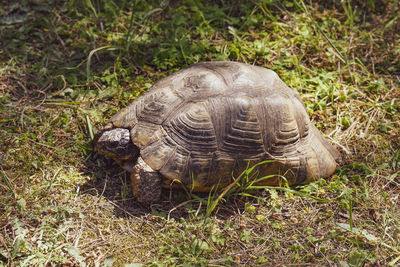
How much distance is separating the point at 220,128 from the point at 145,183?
83cm

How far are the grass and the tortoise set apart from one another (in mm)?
199


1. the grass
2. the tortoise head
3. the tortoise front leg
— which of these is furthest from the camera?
the tortoise head

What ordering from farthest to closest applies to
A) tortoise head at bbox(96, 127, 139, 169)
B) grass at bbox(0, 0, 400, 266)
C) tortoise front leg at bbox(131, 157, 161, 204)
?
tortoise head at bbox(96, 127, 139, 169), tortoise front leg at bbox(131, 157, 161, 204), grass at bbox(0, 0, 400, 266)

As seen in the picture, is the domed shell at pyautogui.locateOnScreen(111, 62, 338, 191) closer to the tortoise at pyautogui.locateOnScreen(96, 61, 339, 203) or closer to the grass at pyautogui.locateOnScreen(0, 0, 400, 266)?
the tortoise at pyautogui.locateOnScreen(96, 61, 339, 203)

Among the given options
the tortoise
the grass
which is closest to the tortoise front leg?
the tortoise

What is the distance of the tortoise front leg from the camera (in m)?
3.30

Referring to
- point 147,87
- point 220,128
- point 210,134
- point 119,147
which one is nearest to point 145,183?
point 119,147

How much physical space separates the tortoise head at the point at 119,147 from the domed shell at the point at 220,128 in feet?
0.28

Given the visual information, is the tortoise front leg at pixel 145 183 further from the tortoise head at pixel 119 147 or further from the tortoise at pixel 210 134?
the tortoise head at pixel 119 147

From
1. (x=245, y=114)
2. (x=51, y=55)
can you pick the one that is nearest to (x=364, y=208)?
(x=245, y=114)

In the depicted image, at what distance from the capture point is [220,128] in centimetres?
338

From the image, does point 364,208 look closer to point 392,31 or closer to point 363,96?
Answer: point 363,96

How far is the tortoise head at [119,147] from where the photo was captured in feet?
11.4

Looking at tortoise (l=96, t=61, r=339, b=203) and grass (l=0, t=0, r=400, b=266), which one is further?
tortoise (l=96, t=61, r=339, b=203)
